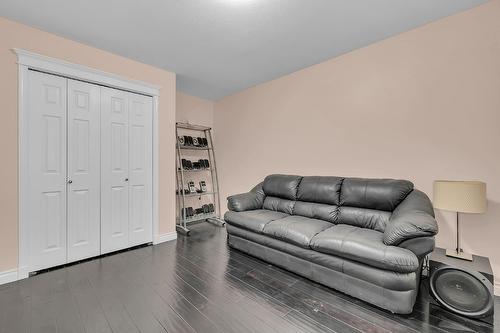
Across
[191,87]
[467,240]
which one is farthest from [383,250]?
[191,87]

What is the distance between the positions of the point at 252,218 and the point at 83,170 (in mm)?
2159

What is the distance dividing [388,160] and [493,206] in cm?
97

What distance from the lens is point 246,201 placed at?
11.0 feet

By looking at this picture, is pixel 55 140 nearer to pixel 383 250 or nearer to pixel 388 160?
pixel 383 250

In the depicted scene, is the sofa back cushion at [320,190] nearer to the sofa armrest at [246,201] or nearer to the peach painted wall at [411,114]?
the peach painted wall at [411,114]

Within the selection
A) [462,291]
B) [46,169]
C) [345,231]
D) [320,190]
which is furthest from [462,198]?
[46,169]

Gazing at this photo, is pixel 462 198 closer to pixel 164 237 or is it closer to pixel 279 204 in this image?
pixel 279 204

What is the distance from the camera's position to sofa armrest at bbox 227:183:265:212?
327 centimetres

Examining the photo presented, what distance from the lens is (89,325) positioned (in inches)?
65.1

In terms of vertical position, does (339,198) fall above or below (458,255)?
above

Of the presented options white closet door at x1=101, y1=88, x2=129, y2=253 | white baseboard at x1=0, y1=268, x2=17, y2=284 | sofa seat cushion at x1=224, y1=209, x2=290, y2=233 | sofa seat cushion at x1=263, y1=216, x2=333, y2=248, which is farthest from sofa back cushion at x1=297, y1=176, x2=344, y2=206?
white baseboard at x1=0, y1=268, x2=17, y2=284

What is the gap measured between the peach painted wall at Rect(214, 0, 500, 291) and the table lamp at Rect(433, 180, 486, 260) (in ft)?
1.25

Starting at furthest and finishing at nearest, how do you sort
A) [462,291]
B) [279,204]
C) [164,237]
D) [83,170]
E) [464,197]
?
[164,237] < [279,204] < [83,170] < [464,197] < [462,291]

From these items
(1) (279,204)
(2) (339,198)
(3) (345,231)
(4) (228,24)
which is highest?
(4) (228,24)
